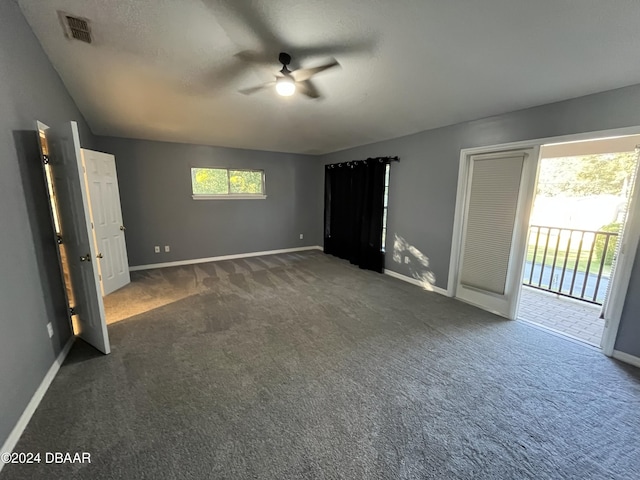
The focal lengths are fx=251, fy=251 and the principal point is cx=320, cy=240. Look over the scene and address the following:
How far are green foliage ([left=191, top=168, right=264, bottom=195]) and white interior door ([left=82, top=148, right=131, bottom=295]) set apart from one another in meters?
1.45

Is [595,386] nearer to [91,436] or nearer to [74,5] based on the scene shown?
[91,436]

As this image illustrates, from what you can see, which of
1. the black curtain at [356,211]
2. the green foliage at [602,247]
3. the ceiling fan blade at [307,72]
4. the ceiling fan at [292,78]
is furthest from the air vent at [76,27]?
the green foliage at [602,247]

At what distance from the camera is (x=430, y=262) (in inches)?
156

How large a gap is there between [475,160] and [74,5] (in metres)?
4.25

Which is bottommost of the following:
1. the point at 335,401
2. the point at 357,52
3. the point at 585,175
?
the point at 335,401

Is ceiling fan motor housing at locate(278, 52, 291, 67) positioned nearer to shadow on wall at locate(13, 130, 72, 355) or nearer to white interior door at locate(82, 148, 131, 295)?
shadow on wall at locate(13, 130, 72, 355)

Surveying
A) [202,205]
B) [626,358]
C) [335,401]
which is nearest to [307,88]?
[335,401]

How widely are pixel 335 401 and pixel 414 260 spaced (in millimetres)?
2940

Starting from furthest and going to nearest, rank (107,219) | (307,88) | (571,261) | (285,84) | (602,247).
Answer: (571,261) < (107,219) < (602,247) < (307,88) < (285,84)

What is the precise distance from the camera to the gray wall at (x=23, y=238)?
155 centimetres

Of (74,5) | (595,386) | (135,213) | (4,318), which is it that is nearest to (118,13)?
(74,5)

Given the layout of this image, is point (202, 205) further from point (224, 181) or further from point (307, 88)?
point (307, 88)

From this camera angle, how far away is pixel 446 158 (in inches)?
142

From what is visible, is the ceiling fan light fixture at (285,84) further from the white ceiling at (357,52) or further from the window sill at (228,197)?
the window sill at (228,197)
